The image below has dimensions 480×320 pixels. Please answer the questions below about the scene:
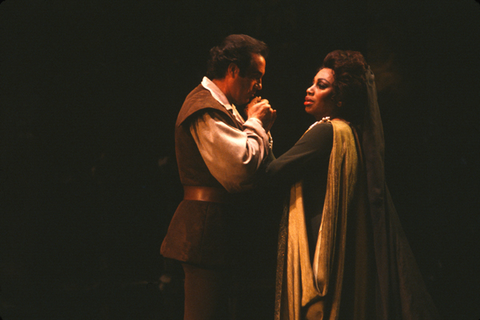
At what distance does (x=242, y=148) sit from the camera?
1.55 metres

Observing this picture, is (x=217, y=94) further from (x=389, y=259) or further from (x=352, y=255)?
(x=389, y=259)

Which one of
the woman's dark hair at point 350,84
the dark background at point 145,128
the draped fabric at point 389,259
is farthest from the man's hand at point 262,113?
the dark background at point 145,128

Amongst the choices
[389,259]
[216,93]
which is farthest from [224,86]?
[389,259]

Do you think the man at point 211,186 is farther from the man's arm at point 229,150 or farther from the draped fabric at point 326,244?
the draped fabric at point 326,244

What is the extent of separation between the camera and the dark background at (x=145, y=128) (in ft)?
7.15

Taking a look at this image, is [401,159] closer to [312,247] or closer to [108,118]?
[312,247]

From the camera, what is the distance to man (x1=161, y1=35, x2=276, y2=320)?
1.58 m

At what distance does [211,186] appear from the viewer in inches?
65.7

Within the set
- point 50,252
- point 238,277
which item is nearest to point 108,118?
point 50,252

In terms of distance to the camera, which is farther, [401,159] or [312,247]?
[401,159]

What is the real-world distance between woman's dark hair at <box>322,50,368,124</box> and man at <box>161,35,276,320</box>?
1.30 feet

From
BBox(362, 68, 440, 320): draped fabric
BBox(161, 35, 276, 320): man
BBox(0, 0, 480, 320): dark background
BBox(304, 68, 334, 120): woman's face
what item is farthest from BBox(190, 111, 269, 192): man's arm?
BBox(0, 0, 480, 320): dark background

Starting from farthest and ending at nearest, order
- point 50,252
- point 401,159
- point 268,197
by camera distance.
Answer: point 401,159 < point 50,252 < point 268,197

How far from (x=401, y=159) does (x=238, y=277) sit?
1299 millimetres
